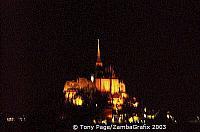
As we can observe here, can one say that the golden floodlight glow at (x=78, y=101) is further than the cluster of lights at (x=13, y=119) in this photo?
Yes

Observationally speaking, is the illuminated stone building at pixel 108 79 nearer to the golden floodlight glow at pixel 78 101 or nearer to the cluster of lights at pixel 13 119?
the golden floodlight glow at pixel 78 101

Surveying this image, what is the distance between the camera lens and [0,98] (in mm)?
2137

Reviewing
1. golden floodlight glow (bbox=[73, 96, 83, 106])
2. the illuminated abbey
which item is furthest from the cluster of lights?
golden floodlight glow (bbox=[73, 96, 83, 106])

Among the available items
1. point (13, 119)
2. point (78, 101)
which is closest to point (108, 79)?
point (78, 101)

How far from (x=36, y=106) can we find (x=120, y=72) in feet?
2.31

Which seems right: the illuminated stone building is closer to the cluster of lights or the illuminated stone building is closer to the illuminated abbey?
the illuminated abbey

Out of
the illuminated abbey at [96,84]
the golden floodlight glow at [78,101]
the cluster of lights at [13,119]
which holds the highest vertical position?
the illuminated abbey at [96,84]

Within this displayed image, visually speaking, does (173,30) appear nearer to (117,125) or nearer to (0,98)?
(117,125)

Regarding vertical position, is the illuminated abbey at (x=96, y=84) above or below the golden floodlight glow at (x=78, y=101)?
above

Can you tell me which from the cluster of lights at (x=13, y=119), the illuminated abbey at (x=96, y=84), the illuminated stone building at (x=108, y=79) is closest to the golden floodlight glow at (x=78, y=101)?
the illuminated abbey at (x=96, y=84)

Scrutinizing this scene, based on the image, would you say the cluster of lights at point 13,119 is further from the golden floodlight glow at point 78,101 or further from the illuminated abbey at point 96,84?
the golden floodlight glow at point 78,101

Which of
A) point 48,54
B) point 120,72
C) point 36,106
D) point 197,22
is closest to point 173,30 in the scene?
point 197,22

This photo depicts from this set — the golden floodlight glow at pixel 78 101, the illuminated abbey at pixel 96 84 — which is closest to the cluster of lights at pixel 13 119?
the illuminated abbey at pixel 96 84

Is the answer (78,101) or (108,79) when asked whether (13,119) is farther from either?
(108,79)
